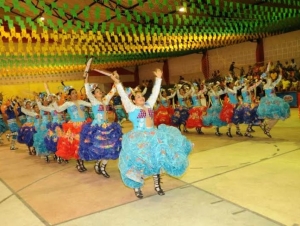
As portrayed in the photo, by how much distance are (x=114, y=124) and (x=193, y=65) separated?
1638 cm

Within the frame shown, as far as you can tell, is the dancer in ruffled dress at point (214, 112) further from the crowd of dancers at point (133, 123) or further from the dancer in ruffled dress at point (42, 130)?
the dancer in ruffled dress at point (42, 130)

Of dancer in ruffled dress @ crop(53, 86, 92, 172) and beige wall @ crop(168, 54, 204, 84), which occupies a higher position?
beige wall @ crop(168, 54, 204, 84)

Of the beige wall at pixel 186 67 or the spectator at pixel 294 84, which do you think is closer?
the spectator at pixel 294 84

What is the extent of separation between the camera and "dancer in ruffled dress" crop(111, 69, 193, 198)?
3684 millimetres

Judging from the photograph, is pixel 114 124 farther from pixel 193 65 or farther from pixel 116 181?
pixel 193 65

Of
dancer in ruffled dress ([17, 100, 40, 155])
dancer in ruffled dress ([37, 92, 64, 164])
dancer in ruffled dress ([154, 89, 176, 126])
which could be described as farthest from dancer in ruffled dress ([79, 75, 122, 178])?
dancer in ruffled dress ([154, 89, 176, 126])

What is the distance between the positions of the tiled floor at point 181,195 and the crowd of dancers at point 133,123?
347mm

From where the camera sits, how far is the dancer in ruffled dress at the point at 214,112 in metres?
8.43

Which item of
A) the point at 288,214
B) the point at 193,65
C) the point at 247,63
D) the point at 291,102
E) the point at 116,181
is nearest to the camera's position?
the point at 288,214

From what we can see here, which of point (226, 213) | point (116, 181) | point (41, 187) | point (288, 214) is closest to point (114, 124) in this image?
point (116, 181)

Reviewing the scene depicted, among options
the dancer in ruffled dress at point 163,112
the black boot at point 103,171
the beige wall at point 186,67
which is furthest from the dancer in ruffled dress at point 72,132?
the beige wall at point 186,67

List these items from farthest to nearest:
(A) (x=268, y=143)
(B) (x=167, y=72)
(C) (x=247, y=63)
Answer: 1. (B) (x=167, y=72)
2. (C) (x=247, y=63)
3. (A) (x=268, y=143)

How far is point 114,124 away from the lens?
5.15m

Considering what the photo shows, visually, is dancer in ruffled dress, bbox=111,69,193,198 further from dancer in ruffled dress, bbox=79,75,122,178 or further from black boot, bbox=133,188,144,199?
dancer in ruffled dress, bbox=79,75,122,178
